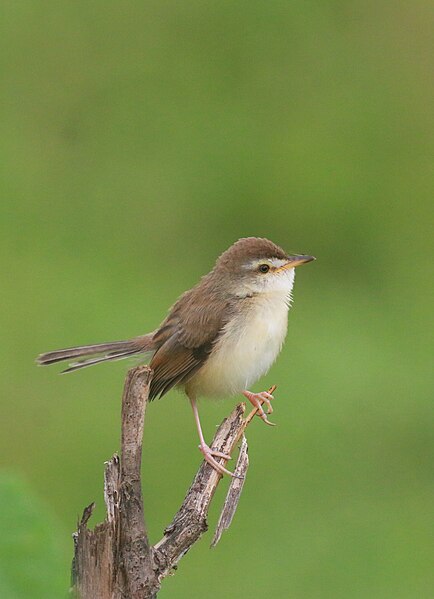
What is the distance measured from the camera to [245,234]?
7.29 meters

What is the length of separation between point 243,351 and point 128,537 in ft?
3.28

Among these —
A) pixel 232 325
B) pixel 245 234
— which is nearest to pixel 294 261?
pixel 232 325

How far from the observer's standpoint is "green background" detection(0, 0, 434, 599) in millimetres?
5781

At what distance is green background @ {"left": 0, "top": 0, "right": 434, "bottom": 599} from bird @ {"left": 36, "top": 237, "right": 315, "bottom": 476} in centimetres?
206

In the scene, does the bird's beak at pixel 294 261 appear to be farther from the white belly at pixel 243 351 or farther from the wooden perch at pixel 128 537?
the wooden perch at pixel 128 537

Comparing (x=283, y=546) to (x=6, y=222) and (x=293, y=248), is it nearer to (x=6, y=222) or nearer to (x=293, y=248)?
(x=293, y=248)

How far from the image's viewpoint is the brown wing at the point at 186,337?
328 cm

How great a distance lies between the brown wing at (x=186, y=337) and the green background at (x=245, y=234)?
210cm

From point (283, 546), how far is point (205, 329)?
240cm

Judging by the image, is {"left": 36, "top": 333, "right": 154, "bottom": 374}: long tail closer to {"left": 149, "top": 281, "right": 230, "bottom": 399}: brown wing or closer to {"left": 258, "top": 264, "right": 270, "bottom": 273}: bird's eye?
{"left": 149, "top": 281, "right": 230, "bottom": 399}: brown wing

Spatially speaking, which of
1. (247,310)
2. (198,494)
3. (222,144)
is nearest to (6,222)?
(222,144)

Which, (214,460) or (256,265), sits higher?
(256,265)


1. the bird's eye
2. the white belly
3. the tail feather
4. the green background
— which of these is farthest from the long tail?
the green background

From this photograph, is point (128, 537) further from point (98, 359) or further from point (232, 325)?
point (98, 359)
